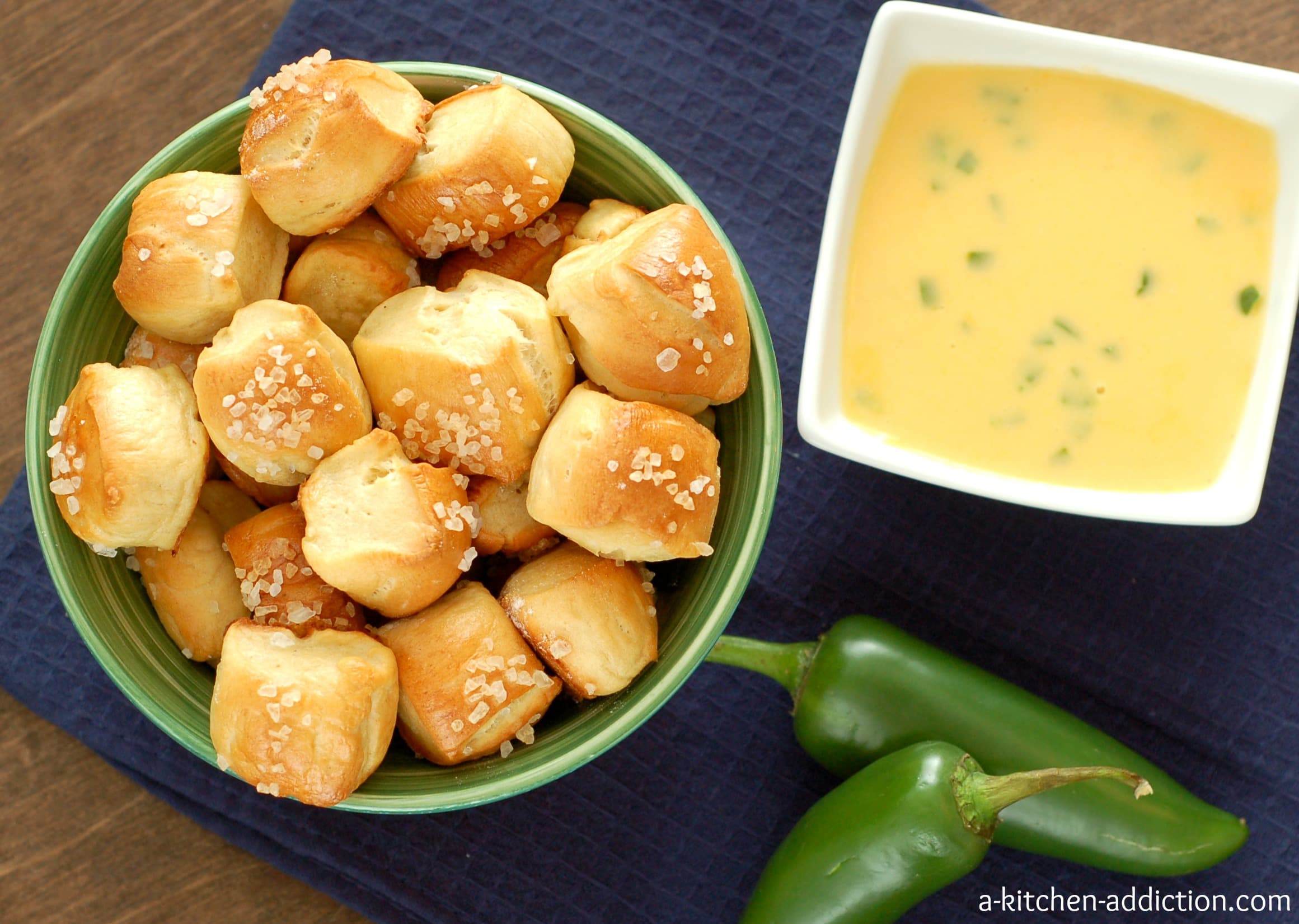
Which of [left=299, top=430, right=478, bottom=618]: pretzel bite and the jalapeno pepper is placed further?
the jalapeno pepper

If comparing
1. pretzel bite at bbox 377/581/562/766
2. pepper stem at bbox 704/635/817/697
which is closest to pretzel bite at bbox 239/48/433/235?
pretzel bite at bbox 377/581/562/766

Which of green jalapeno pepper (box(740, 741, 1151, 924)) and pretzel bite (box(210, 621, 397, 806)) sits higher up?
pretzel bite (box(210, 621, 397, 806))

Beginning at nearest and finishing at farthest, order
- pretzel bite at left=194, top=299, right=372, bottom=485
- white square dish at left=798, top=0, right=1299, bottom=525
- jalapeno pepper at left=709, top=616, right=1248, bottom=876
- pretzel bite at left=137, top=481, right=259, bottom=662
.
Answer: pretzel bite at left=194, top=299, right=372, bottom=485
pretzel bite at left=137, top=481, right=259, bottom=662
white square dish at left=798, top=0, right=1299, bottom=525
jalapeno pepper at left=709, top=616, right=1248, bottom=876

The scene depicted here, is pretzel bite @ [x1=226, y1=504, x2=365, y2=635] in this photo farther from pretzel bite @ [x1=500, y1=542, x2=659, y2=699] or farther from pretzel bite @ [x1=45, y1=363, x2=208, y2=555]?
pretzel bite @ [x1=500, y1=542, x2=659, y2=699]

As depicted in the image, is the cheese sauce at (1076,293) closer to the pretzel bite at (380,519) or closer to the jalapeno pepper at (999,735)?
the jalapeno pepper at (999,735)

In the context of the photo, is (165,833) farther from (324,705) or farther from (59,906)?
(324,705)

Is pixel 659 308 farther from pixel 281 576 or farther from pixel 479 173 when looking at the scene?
pixel 281 576

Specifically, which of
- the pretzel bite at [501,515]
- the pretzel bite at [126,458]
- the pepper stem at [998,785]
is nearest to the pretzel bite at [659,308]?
the pretzel bite at [501,515]
